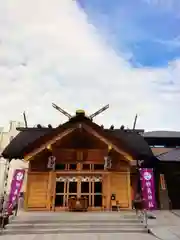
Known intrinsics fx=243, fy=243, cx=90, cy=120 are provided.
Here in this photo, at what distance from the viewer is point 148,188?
15.8m

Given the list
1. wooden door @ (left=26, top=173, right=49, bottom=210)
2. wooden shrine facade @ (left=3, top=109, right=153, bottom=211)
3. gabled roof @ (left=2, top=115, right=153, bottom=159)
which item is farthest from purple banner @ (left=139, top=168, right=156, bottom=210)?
wooden door @ (left=26, top=173, right=49, bottom=210)

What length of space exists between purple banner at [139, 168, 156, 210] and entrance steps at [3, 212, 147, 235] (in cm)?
442

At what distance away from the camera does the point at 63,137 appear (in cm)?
1488

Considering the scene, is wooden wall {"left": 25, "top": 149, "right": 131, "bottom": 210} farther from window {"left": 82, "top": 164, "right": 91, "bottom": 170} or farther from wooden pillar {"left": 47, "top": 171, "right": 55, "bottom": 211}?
window {"left": 82, "top": 164, "right": 91, "bottom": 170}

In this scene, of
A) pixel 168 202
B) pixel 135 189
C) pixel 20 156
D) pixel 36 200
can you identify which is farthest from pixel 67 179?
pixel 168 202

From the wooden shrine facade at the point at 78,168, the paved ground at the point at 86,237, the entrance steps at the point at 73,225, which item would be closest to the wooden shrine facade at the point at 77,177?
the wooden shrine facade at the point at 78,168

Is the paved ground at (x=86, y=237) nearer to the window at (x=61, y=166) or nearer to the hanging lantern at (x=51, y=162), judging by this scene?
Answer: the hanging lantern at (x=51, y=162)

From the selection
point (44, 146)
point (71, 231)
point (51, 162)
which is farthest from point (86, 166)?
point (71, 231)

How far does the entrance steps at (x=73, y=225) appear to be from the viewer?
32.2 ft

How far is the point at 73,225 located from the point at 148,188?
7065 millimetres

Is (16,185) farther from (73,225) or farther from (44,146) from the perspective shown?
(73,225)

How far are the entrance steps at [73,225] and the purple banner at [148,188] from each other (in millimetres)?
4417

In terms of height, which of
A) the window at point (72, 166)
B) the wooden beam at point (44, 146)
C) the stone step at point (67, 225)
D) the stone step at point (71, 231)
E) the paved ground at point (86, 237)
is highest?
the wooden beam at point (44, 146)

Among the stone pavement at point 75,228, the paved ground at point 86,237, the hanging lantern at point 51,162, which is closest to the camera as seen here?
the paved ground at point 86,237
